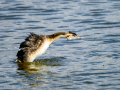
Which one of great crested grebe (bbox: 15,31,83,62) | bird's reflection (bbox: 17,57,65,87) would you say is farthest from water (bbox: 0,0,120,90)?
great crested grebe (bbox: 15,31,83,62)

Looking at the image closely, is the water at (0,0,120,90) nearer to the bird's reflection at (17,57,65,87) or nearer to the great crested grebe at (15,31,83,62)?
the bird's reflection at (17,57,65,87)

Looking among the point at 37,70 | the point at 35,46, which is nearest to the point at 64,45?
the point at 35,46

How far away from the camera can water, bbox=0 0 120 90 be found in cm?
820

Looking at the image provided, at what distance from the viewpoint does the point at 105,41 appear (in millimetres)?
12016

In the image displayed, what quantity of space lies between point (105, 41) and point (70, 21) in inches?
129

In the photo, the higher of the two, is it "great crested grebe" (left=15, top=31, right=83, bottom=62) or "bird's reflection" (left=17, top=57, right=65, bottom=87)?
"great crested grebe" (left=15, top=31, right=83, bottom=62)

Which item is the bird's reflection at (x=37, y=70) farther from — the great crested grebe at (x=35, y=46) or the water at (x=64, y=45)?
the great crested grebe at (x=35, y=46)

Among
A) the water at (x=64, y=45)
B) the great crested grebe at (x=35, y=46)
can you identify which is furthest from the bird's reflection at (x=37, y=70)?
the great crested grebe at (x=35, y=46)

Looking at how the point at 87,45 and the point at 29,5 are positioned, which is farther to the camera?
the point at 29,5

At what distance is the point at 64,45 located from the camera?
1181cm

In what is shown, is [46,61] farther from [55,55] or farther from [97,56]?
A: [97,56]

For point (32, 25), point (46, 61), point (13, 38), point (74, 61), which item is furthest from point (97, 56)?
point (32, 25)

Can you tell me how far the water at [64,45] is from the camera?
26.9 feet

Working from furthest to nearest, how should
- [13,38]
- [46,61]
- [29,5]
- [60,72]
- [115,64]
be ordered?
[29,5] < [13,38] < [46,61] < [115,64] < [60,72]
